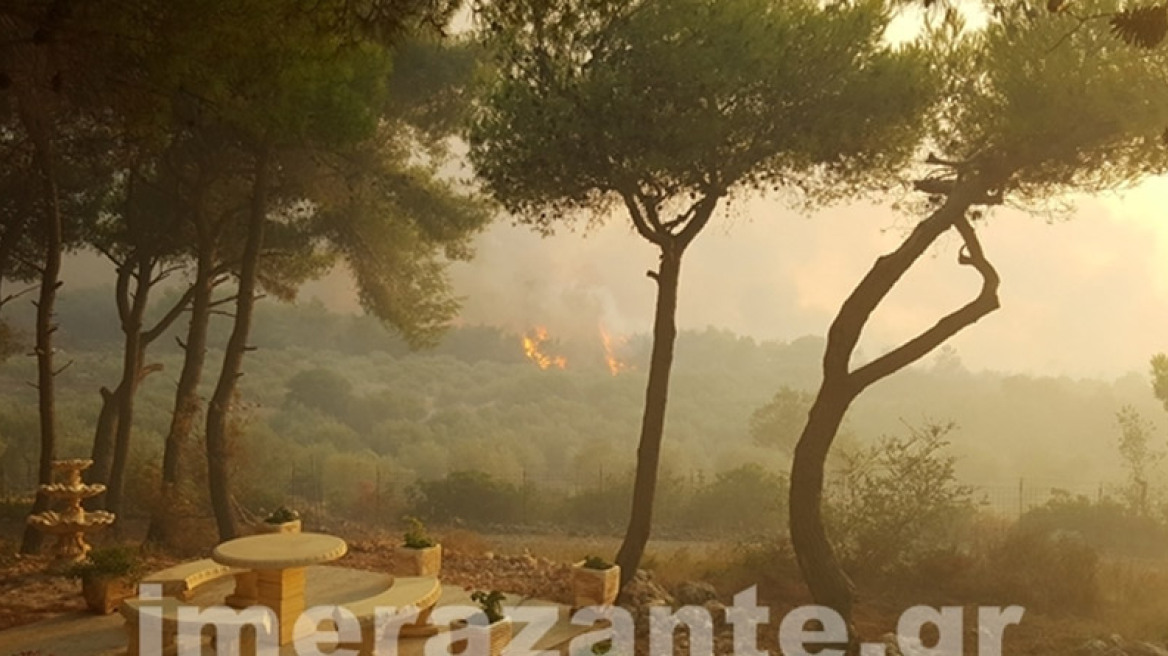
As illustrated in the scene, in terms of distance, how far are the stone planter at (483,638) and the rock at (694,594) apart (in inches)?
132

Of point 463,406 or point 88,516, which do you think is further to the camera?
point 463,406

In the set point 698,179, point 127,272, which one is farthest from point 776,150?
point 127,272

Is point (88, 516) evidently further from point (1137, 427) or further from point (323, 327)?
point (323, 327)

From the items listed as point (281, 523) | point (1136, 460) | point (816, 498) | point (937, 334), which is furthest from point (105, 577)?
point (1136, 460)

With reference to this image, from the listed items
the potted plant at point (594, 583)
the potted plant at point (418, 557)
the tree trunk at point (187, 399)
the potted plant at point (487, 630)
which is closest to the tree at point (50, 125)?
the tree trunk at point (187, 399)

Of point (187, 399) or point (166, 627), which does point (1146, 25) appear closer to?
point (166, 627)

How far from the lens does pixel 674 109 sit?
12711mm

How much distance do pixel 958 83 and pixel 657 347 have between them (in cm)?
579

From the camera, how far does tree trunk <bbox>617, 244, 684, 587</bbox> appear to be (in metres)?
13.1

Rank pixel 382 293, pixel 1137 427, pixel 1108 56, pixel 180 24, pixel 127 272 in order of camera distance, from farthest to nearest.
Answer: pixel 1137 427 → pixel 382 293 → pixel 127 272 → pixel 1108 56 → pixel 180 24

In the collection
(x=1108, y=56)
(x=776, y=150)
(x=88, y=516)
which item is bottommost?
(x=88, y=516)

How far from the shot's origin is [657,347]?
1330 centimetres

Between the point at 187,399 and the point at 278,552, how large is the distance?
813 cm

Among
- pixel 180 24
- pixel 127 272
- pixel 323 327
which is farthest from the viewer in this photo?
pixel 323 327
